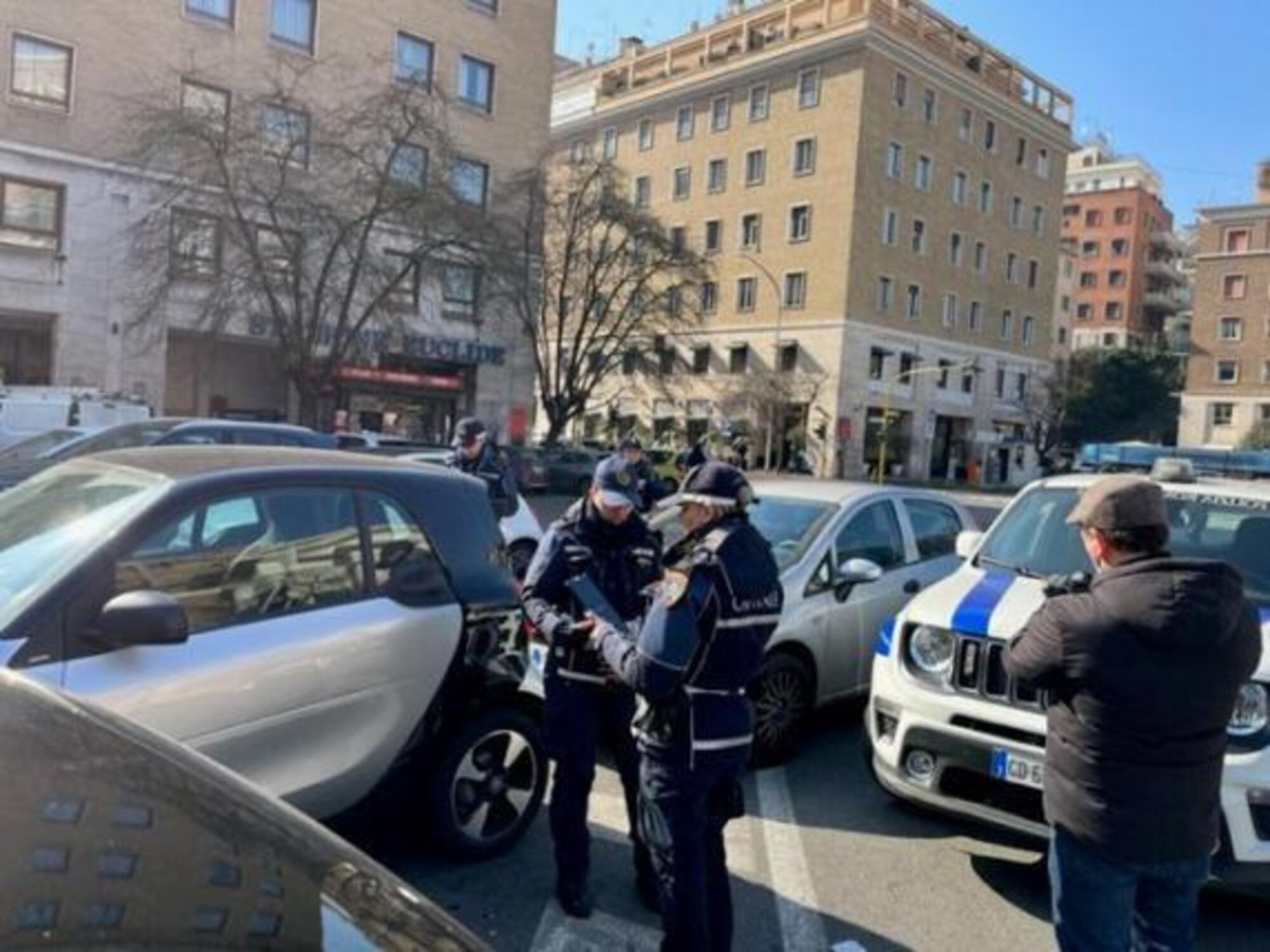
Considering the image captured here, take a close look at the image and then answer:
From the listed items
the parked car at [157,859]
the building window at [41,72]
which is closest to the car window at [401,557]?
the parked car at [157,859]

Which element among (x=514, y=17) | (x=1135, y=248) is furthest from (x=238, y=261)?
(x=1135, y=248)

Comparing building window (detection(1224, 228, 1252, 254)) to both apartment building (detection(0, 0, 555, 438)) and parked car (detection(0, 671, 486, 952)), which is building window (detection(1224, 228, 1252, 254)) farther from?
parked car (detection(0, 671, 486, 952))

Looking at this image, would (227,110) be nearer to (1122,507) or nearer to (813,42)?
(1122,507)

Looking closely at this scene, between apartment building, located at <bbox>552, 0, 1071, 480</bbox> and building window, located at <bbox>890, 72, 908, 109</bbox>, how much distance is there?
160 mm

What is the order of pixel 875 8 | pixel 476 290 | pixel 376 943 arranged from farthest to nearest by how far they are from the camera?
1. pixel 875 8
2. pixel 476 290
3. pixel 376 943

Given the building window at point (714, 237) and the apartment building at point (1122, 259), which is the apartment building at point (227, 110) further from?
the apartment building at point (1122, 259)

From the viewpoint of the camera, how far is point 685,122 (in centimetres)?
5900

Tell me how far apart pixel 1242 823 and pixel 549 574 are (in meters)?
2.72

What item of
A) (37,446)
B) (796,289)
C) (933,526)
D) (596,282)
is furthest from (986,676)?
(796,289)

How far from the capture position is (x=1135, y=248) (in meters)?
94.3

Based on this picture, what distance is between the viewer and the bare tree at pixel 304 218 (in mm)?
22000

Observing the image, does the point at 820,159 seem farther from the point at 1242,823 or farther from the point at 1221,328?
the point at 1242,823

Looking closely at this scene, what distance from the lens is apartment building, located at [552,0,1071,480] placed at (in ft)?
168

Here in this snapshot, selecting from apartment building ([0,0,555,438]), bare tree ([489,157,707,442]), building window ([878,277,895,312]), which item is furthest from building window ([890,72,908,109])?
apartment building ([0,0,555,438])
